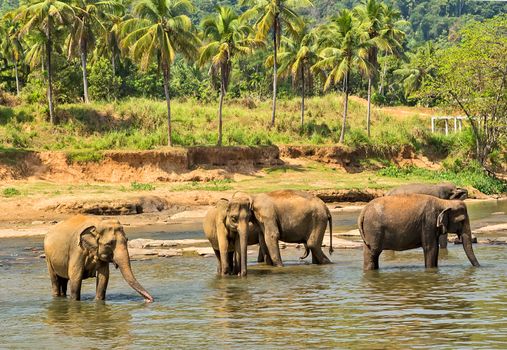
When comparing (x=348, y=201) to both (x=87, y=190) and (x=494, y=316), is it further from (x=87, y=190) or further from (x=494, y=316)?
(x=494, y=316)

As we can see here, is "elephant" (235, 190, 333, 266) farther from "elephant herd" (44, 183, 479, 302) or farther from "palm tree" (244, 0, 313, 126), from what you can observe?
"palm tree" (244, 0, 313, 126)

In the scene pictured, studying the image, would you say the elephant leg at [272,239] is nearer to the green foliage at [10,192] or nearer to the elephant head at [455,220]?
the elephant head at [455,220]

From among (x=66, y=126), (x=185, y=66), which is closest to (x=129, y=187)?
(x=66, y=126)

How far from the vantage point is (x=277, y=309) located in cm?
1552

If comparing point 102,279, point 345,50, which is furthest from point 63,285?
point 345,50

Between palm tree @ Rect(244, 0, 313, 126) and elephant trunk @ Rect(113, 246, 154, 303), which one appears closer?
elephant trunk @ Rect(113, 246, 154, 303)

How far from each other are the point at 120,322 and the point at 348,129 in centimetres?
5191

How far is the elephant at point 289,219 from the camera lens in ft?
67.8

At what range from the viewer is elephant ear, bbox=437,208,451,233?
63.6 feet

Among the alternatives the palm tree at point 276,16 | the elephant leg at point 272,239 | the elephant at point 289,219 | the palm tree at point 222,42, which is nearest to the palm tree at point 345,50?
the palm tree at point 276,16

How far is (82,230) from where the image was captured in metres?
15.5

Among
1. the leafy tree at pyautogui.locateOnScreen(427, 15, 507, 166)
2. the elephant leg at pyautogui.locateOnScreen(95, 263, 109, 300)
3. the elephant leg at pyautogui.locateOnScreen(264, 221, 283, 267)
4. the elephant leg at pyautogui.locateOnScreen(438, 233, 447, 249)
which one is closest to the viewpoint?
the elephant leg at pyautogui.locateOnScreen(95, 263, 109, 300)

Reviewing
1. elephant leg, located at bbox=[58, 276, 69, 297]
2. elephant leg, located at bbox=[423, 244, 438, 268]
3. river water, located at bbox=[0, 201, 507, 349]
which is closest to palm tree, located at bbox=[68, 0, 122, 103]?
river water, located at bbox=[0, 201, 507, 349]

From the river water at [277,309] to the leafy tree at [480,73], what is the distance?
32.9 meters
